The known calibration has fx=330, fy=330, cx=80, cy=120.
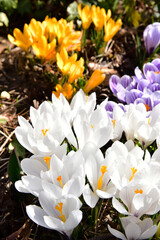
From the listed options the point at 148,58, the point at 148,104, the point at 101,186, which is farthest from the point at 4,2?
the point at 101,186

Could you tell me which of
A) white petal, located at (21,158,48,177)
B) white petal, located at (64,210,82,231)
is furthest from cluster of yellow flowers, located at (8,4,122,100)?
white petal, located at (64,210,82,231)

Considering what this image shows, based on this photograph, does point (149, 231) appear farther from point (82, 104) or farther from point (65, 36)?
point (65, 36)

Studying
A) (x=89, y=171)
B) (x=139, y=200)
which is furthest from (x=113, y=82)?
(x=139, y=200)

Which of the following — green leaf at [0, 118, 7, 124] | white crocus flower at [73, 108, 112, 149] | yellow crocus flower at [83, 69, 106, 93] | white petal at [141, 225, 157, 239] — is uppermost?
white crocus flower at [73, 108, 112, 149]

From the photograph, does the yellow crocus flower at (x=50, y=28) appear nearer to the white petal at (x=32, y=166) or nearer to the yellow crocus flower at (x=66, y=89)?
the yellow crocus flower at (x=66, y=89)

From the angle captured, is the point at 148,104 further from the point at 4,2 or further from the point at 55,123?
the point at 4,2

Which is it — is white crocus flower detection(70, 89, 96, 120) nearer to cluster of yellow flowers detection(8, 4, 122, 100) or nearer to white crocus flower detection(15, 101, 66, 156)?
white crocus flower detection(15, 101, 66, 156)

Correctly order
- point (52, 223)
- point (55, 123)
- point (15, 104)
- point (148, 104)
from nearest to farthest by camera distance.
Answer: point (52, 223), point (55, 123), point (148, 104), point (15, 104)
